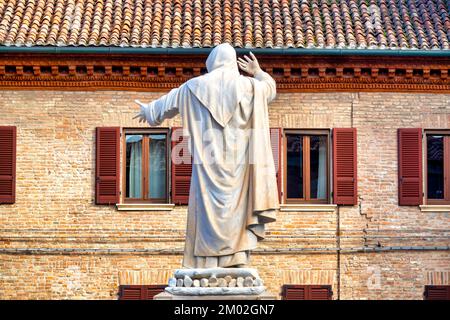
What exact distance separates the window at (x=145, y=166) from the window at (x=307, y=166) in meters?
2.50

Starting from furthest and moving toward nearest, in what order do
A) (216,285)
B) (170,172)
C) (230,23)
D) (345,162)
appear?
(230,23)
(345,162)
(170,172)
(216,285)

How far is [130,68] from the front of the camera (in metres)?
26.6

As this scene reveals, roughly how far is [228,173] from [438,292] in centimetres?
1513

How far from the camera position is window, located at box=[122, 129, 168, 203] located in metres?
26.5

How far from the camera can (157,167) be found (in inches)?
1051

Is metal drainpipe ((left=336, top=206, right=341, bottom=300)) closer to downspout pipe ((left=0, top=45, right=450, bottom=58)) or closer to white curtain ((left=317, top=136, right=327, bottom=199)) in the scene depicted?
white curtain ((left=317, top=136, right=327, bottom=199))

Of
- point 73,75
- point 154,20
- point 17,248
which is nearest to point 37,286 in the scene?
point 17,248

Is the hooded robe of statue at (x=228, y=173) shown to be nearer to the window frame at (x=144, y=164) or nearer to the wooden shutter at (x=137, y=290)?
the wooden shutter at (x=137, y=290)

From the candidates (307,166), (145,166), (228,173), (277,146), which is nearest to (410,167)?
(307,166)

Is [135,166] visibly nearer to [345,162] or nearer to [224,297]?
[345,162]

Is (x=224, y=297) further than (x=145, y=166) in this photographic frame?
No

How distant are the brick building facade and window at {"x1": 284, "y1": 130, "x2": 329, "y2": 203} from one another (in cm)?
6

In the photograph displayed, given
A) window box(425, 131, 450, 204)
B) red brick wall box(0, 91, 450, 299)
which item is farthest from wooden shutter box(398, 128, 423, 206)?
window box(425, 131, 450, 204)

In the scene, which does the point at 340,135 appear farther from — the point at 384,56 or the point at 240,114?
the point at 240,114
